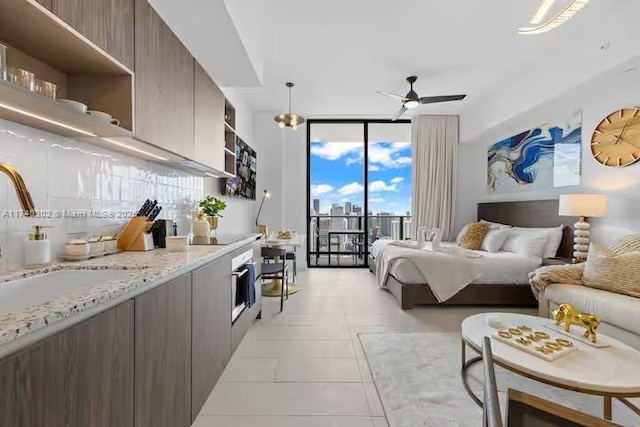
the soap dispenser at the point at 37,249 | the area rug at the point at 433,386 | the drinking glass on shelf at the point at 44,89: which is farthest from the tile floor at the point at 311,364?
the drinking glass on shelf at the point at 44,89

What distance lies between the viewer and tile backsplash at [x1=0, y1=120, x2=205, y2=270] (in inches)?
49.3

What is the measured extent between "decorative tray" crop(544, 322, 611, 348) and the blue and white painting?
99.4 inches

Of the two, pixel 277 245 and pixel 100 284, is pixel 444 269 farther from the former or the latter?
pixel 100 284

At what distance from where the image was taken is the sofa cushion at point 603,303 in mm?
2105

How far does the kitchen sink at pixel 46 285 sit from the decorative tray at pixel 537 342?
6.41 ft

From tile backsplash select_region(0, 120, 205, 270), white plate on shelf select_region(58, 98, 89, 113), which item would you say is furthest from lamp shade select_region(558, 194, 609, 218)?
white plate on shelf select_region(58, 98, 89, 113)

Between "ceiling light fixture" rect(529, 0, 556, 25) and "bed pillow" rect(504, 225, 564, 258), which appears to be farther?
"bed pillow" rect(504, 225, 564, 258)

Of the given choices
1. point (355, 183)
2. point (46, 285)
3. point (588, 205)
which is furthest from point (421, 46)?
point (46, 285)

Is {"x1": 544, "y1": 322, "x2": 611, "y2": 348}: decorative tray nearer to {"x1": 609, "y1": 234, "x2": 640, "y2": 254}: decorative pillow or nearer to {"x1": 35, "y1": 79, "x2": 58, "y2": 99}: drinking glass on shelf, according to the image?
{"x1": 609, "y1": 234, "x2": 640, "y2": 254}: decorative pillow

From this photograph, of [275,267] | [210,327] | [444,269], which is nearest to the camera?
[210,327]

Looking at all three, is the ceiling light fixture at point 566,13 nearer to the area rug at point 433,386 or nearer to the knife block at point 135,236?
the area rug at point 433,386

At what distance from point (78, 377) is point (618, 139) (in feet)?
14.9

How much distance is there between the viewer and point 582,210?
3.20 metres

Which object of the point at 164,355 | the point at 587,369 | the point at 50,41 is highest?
the point at 50,41
